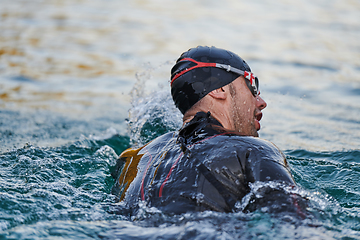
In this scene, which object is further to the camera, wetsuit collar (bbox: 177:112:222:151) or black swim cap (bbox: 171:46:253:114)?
black swim cap (bbox: 171:46:253:114)

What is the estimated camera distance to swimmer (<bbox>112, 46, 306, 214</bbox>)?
2840 mm

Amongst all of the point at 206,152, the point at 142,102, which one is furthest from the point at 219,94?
the point at 142,102

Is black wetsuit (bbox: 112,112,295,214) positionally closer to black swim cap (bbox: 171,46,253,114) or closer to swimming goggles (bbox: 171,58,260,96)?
black swim cap (bbox: 171,46,253,114)

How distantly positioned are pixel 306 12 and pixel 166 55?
7914mm

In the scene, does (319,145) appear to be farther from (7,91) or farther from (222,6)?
(222,6)

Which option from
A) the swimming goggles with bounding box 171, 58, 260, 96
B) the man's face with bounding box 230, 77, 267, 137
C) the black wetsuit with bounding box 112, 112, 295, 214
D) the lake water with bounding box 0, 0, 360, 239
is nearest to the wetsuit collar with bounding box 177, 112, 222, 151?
the black wetsuit with bounding box 112, 112, 295, 214

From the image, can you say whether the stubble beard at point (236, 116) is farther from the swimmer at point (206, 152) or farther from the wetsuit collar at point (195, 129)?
the wetsuit collar at point (195, 129)

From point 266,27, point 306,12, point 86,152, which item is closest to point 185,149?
point 86,152

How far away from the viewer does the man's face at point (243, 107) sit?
3688 mm

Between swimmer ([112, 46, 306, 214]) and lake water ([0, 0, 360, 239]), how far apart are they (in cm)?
16

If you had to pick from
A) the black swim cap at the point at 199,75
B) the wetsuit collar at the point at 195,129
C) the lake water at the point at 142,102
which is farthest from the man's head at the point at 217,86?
the lake water at the point at 142,102

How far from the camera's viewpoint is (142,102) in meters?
6.62

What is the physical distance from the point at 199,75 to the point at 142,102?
3.07 meters

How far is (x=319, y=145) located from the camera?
20.9 ft
